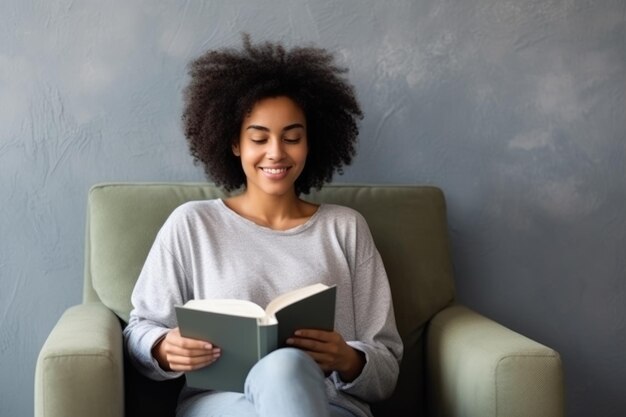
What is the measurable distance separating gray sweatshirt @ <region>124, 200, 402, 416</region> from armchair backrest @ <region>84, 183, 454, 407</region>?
0.48 feet

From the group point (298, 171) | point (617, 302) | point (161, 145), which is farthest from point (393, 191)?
point (617, 302)

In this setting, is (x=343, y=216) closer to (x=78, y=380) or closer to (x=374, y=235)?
(x=374, y=235)

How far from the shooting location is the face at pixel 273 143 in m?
1.80

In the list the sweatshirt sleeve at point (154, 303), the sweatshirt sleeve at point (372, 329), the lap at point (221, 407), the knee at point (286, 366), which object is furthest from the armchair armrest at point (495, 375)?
the sweatshirt sleeve at point (154, 303)

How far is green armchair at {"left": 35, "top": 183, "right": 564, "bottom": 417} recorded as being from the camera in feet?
4.85

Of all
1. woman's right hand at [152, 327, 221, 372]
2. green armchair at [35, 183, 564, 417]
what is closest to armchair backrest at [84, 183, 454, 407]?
green armchair at [35, 183, 564, 417]

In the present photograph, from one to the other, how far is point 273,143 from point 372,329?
0.41 m

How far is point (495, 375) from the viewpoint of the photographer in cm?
160

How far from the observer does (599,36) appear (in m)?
2.29

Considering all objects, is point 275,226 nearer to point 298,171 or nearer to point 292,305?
point 298,171

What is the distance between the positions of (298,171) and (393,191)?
33 centimetres

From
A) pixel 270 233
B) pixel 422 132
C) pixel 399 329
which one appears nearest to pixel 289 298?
pixel 270 233

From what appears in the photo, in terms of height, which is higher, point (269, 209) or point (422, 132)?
point (422, 132)

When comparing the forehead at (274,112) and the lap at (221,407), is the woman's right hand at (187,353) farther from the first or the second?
the forehead at (274,112)
